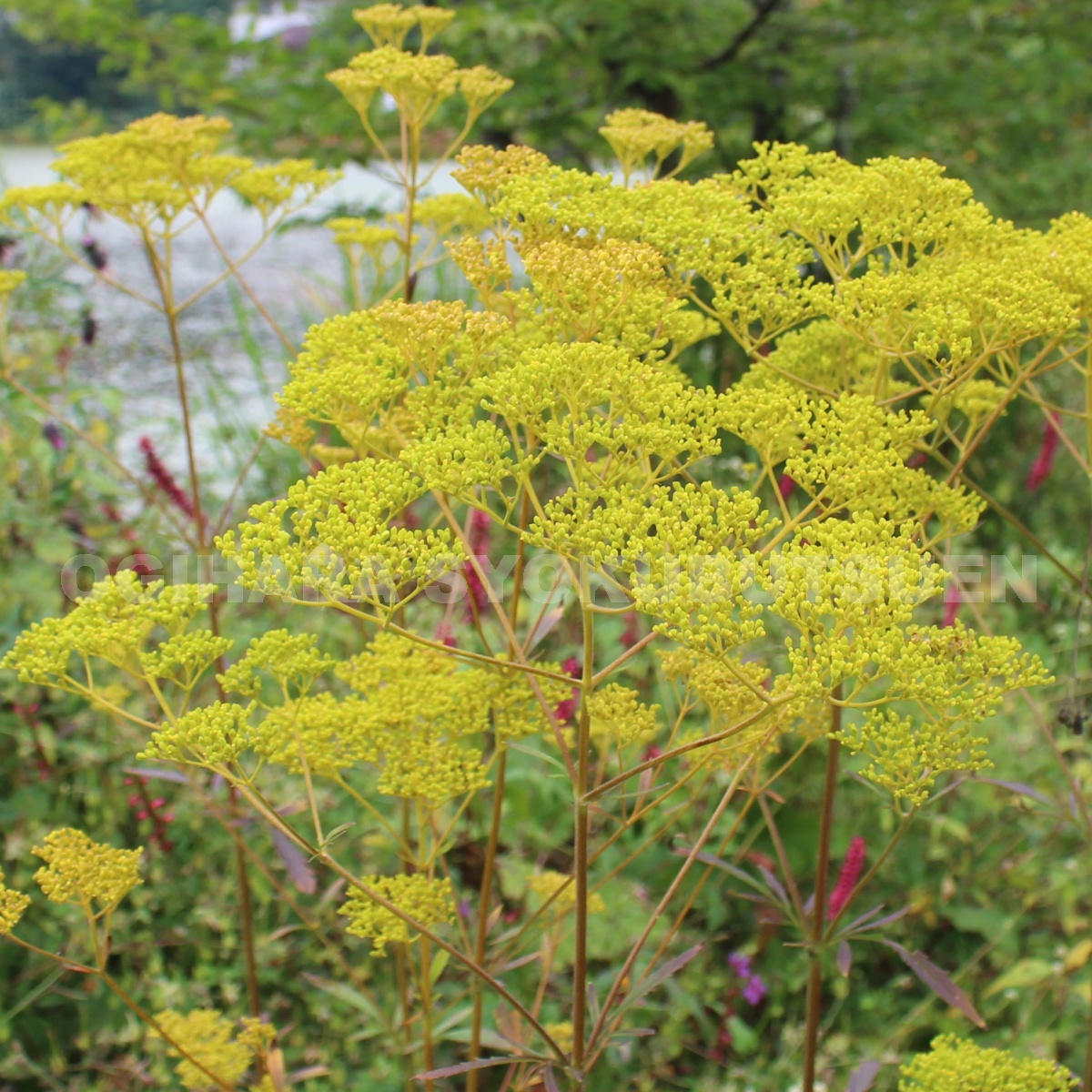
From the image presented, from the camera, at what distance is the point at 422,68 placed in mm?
1779

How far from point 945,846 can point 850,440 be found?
93.2 inches

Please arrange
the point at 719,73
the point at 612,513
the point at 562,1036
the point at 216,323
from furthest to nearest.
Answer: the point at 216,323 → the point at 719,73 → the point at 562,1036 → the point at 612,513

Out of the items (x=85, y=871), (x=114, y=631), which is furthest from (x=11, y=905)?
(x=114, y=631)

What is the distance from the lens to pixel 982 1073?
5.21 feet

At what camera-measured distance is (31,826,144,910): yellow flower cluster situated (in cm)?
152

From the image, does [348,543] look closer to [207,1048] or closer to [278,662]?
[278,662]

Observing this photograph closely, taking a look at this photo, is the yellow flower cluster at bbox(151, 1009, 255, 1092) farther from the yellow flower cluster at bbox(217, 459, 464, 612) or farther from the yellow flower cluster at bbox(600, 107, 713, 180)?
the yellow flower cluster at bbox(600, 107, 713, 180)

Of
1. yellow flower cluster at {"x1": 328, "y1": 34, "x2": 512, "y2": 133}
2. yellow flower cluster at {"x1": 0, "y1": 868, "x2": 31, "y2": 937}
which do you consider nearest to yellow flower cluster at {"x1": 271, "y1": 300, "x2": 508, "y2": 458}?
yellow flower cluster at {"x1": 328, "y1": 34, "x2": 512, "y2": 133}

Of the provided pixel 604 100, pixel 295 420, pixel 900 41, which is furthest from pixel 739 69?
pixel 295 420

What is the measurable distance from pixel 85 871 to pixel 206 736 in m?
0.45

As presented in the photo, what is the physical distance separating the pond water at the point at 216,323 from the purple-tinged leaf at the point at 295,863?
2058mm

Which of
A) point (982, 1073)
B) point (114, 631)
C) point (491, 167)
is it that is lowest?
point (982, 1073)

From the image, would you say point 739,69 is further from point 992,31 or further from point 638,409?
point 638,409

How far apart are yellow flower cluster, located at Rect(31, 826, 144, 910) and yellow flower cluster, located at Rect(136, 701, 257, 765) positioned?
0.33 m
